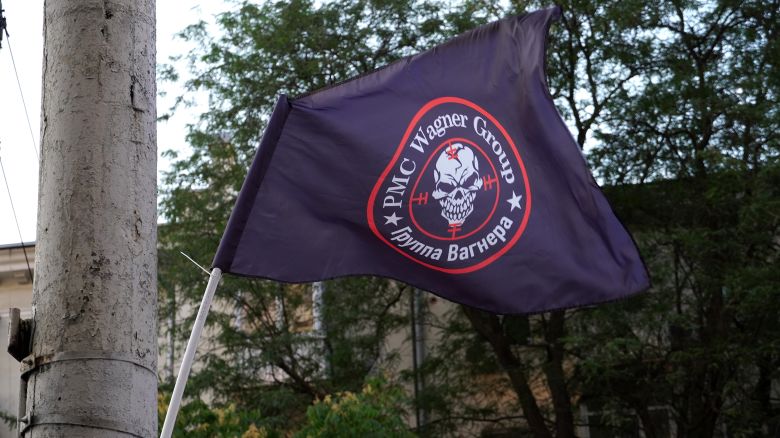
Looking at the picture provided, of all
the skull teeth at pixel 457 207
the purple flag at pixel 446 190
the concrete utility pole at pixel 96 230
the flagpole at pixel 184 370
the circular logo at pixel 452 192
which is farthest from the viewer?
the skull teeth at pixel 457 207

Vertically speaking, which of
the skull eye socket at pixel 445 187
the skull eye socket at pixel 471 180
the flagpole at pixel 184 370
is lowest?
the flagpole at pixel 184 370

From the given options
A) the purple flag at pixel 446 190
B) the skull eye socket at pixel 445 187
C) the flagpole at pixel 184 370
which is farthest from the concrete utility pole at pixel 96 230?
the skull eye socket at pixel 445 187

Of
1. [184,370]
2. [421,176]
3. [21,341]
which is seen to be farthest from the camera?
[421,176]

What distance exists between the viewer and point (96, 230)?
4062 millimetres

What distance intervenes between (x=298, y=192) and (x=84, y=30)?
175 cm

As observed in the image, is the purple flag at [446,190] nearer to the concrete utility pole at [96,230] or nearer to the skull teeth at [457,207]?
the skull teeth at [457,207]

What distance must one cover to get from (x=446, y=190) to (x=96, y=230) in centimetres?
256

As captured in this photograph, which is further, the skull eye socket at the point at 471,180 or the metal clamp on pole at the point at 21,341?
the skull eye socket at the point at 471,180

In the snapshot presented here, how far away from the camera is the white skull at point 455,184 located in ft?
20.5

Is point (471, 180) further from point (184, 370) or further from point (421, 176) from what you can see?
point (184, 370)

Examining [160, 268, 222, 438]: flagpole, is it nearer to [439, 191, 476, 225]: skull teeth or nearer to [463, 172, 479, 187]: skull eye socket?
[439, 191, 476, 225]: skull teeth

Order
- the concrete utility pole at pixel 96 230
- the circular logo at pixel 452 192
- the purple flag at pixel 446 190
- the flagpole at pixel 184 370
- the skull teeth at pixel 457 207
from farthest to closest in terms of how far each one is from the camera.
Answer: the skull teeth at pixel 457 207
the circular logo at pixel 452 192
the purple flag at pixel 446 190
the flagpole at pixel 184 370
the concrete utility pole at pixel 96 230

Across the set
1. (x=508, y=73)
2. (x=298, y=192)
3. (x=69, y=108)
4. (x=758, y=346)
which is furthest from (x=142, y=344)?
(x=758, y=346)

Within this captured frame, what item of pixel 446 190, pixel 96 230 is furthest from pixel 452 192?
pixel 96 230
